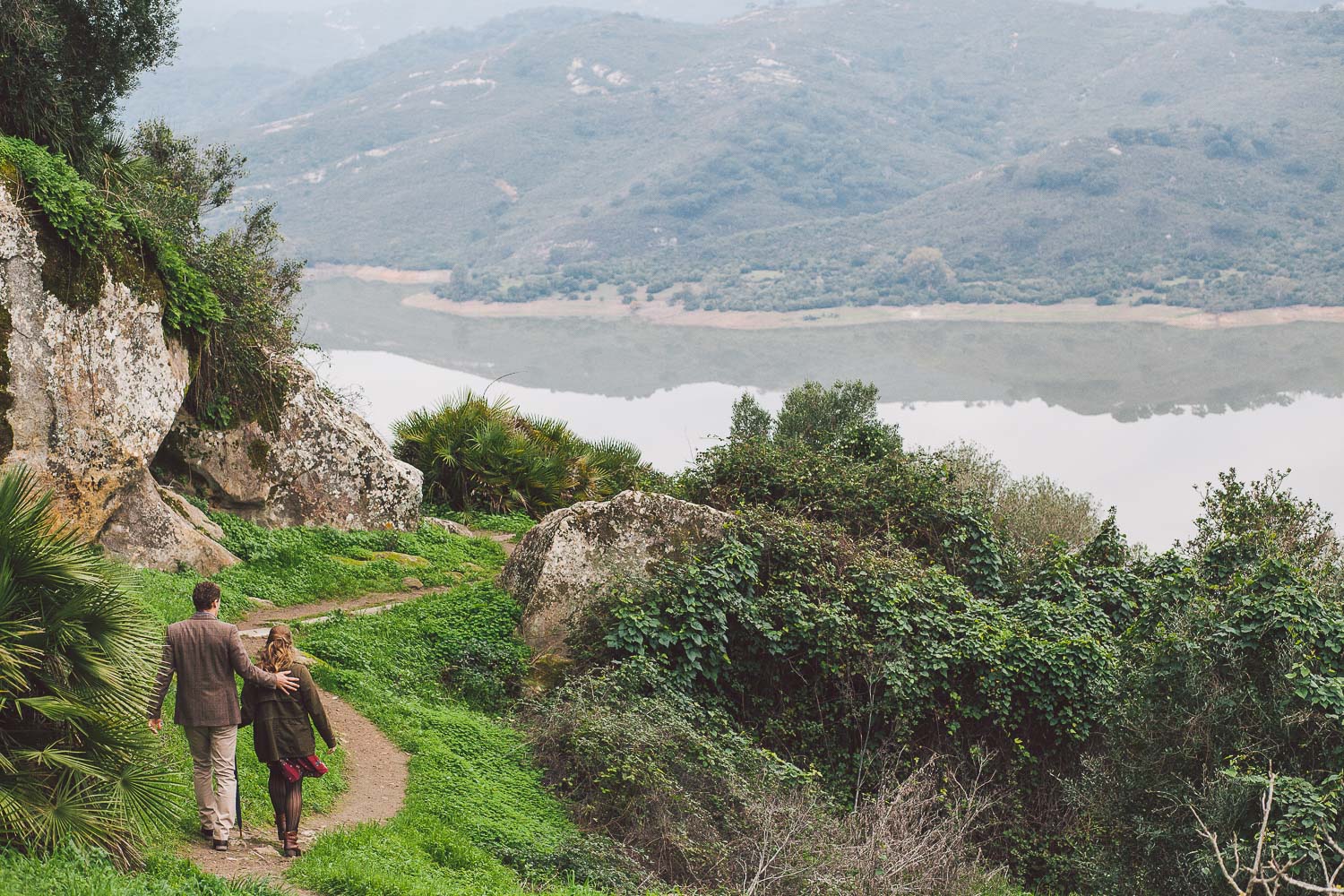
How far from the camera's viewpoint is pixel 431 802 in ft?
29.1

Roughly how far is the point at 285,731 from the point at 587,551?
6.44 metres

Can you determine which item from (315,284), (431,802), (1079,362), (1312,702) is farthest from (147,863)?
(315,284)

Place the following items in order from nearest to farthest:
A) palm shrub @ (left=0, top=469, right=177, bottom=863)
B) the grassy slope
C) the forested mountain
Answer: the grassy slope
palm shrub @ (left=0, top=469, right=177, bottom=863)
the forested mountain

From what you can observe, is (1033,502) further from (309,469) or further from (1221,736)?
(1221,736)

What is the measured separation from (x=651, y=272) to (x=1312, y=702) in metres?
134

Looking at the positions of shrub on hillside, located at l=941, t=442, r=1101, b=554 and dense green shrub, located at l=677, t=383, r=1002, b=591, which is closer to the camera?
dense green shrub, located at l=677, t=383, r=1002, b=591

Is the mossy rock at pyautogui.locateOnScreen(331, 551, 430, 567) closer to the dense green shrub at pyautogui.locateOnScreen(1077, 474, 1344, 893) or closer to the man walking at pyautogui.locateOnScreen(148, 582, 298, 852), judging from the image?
the man walking at pyautogui.locateOnScreen(148, 582, 298, 852)

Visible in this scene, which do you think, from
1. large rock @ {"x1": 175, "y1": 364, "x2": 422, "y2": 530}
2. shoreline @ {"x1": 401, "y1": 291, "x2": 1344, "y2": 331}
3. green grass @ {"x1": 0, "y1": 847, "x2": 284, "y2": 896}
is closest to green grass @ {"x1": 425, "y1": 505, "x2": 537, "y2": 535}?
large rock @ {"x1": 175, "y1": 364, "x2": 422, "y2": 530}

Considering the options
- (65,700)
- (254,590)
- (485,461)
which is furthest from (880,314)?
(65,700)

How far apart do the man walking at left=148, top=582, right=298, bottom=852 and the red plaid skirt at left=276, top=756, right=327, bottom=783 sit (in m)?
0.30

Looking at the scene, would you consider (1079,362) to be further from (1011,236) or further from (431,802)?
(431,802)

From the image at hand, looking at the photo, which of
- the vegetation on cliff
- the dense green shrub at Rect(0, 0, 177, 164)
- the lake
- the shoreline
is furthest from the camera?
the shoreline

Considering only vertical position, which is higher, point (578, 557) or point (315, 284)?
point (315, 284)

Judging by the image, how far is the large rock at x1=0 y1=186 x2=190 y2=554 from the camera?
11.9 meters
